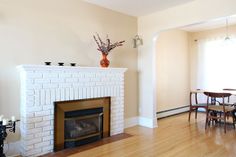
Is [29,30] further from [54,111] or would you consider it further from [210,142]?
[210,142]

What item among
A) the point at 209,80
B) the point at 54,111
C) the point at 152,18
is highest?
the point at 152,18

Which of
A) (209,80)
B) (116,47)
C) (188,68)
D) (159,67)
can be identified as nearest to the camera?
(116,47)

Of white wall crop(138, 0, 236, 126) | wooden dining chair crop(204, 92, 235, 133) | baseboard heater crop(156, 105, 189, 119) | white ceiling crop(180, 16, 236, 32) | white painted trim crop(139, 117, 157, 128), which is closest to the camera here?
white wall crop(138, 0, 236, 126)

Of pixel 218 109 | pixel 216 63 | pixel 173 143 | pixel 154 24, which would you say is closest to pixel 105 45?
pixel 154 24

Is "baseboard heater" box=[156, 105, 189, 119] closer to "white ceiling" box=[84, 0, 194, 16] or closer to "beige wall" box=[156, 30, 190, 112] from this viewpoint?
"beige wall" box=[156, 30, 190, 112]

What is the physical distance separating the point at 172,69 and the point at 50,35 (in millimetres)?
3863

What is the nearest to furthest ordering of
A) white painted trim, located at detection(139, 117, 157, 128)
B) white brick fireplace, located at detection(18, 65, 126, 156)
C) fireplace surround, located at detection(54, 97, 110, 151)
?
white brick fireplace, located at detection(18, 65, 126, 156), fireplace surround, located at detection(54, 97, 110, 151), white painted trim, located at detection(139, 117, 157, 128)

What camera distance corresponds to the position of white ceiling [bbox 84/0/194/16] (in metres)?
3.74

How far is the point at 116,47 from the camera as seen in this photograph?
432cm

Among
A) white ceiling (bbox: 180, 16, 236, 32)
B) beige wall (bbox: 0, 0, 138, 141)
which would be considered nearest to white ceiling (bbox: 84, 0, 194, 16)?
beige wall (bbox: 0, 0, 138, 141)

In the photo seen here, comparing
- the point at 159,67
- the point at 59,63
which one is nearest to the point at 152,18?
the point at 159,67

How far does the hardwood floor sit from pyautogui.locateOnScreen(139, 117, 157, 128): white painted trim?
A: 0.16 m

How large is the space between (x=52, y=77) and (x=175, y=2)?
102 inches

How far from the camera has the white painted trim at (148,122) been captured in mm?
4516
